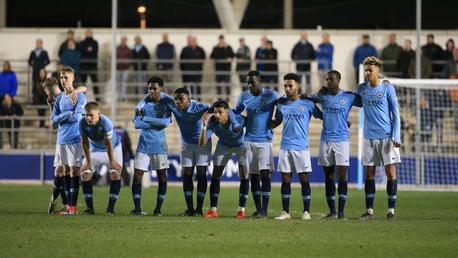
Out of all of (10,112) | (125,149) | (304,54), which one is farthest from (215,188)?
(304,54)

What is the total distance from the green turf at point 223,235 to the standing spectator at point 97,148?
50cm

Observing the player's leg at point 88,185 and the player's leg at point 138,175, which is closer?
the player's leg at point 88,185

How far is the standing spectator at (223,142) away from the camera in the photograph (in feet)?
52.0

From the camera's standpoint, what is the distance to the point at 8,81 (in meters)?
29.8

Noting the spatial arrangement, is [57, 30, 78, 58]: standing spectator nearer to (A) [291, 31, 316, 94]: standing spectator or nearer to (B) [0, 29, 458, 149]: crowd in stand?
(B) [0, 29, 458, 149]: crowd in stand

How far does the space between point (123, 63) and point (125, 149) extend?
5915 millimetres

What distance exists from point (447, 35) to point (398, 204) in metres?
13.6

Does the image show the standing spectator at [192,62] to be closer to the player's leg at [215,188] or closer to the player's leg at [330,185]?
the player's leg at [215,188]

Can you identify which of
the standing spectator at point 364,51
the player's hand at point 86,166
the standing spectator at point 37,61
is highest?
the standing spectator at point 364,51

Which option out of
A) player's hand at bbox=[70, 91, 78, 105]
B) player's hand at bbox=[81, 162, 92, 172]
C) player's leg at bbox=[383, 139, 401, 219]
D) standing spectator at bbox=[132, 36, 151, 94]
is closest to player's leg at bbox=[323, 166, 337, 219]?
player's leg at bbox=[383, 139, 401, 219]

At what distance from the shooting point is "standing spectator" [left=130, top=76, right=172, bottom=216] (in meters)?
16.3

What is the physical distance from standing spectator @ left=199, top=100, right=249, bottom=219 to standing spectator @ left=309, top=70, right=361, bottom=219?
1290 mm

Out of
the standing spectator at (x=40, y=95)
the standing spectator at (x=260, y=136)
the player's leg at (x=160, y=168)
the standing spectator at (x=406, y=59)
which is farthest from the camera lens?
the standing spectator at (x=40, y=95)

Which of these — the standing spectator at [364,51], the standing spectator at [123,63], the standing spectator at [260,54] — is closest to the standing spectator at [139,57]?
the standing spectator at [123,63]
